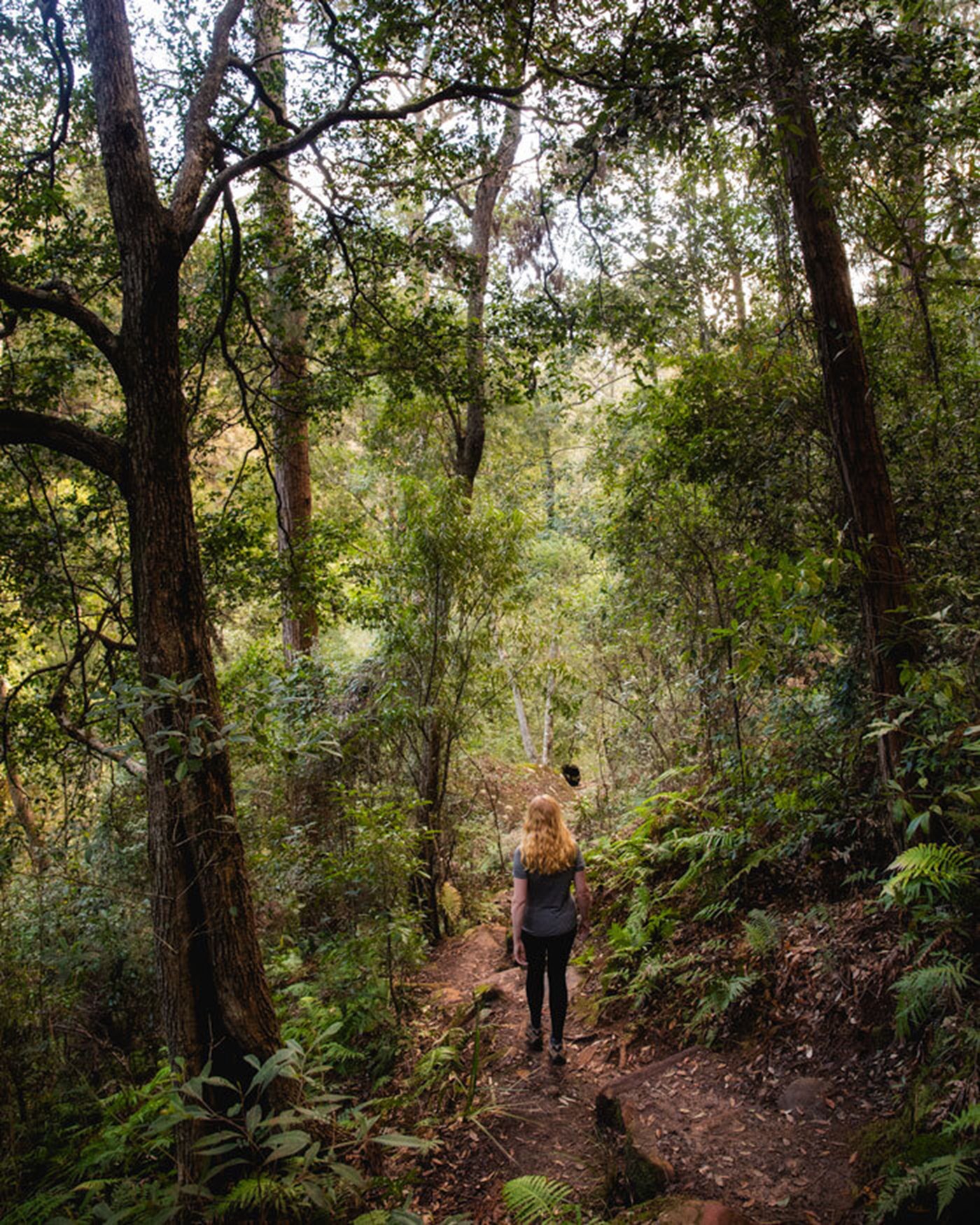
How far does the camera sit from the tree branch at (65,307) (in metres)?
4.16

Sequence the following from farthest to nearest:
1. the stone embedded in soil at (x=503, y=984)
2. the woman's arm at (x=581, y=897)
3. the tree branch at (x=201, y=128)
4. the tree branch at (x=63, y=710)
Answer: the stone embedded in soil at (x=503, y=984) < the tree branch at (x=63, y=710) < the woman's arm at (x=581, y=897) < the tree branch at (x=201, y=128)

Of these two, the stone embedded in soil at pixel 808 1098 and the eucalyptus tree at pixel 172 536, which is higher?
the eucalyptus tree at pixel 172 536

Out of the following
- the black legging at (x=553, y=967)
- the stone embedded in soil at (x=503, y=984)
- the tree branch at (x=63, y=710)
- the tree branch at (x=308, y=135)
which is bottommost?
the stone embedded in soil at (x=503, y=984)

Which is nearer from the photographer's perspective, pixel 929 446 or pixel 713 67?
pixel 713 67

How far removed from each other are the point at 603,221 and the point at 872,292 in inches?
123

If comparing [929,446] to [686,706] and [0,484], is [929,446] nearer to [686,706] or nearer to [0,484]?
[686,706]

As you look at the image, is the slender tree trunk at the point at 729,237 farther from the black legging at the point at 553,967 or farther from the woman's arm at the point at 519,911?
the black legging at the point at 553,967

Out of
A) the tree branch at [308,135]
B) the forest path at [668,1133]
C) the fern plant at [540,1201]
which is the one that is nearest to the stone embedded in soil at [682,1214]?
the forest path at [668,1133]

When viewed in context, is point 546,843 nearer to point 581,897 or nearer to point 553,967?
point 581,897

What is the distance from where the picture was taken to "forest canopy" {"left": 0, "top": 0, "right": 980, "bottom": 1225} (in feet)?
12.5

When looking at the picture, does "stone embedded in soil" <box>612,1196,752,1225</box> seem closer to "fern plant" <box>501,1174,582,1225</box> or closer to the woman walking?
"fern plant" <box>501,1174,582,1225</box>

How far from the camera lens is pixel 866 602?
4.52m

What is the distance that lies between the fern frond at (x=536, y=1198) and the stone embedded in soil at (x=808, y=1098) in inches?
50.4

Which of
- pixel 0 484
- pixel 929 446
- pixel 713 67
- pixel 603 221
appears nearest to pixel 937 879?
pixel 929 446
